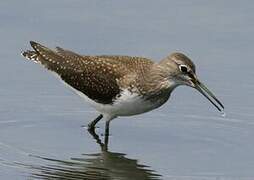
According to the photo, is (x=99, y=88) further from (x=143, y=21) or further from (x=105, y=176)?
(x=143, y=21)

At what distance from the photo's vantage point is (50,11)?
1800cm

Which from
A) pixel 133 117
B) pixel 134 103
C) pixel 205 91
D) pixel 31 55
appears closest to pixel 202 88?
pixel 205 91

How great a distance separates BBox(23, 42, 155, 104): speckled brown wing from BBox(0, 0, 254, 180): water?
66cm

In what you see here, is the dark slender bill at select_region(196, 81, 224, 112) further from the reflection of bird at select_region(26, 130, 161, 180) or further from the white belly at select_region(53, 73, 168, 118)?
the reflection of bird at select_region(26, 130, 161, 180)

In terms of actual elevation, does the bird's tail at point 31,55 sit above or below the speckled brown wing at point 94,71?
above

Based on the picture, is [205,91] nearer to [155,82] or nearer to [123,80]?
[155,82]

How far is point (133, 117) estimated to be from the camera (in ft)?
52.3

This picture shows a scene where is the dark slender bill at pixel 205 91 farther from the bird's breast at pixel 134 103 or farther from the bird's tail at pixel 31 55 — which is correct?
the bird's tail at pixel 31 55

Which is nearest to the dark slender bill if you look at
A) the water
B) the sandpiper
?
the sandpiper

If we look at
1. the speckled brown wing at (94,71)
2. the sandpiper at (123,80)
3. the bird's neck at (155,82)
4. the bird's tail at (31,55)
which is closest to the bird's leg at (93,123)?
the sandpiper at (123,80)

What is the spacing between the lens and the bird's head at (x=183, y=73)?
14.5 meters

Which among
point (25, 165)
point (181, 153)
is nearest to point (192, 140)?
point (181, 153)

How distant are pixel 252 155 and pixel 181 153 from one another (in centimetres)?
95

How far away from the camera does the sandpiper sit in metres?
14.6
